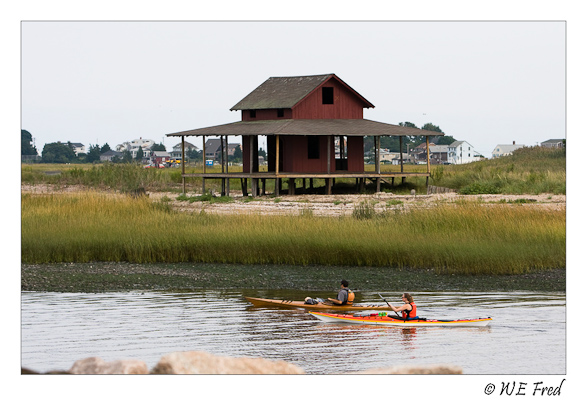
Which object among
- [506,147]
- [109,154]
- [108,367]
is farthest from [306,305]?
[109,154]

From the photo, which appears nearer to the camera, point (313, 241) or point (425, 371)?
point (425, 371)

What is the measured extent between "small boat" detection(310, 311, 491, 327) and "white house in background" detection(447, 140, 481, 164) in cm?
13501

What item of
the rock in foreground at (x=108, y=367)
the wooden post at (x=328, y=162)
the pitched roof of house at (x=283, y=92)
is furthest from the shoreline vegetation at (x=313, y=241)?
the pitched roof of house at (x=283, y=92)

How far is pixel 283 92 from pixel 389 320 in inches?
1227

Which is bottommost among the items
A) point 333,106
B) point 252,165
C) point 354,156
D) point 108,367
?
point 108,367

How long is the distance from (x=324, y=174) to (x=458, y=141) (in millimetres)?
113752

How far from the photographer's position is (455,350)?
16219 mm

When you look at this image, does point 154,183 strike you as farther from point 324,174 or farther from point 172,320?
point 172,320

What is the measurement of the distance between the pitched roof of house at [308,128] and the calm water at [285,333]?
22249mm

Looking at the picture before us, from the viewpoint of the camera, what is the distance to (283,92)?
4803 centimetres

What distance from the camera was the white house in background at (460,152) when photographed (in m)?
152

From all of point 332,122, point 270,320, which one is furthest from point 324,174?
point 270,320

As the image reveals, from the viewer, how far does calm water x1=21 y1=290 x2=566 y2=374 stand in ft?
50.3

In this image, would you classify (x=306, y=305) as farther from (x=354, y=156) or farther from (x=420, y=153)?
(x=420, y=153)
